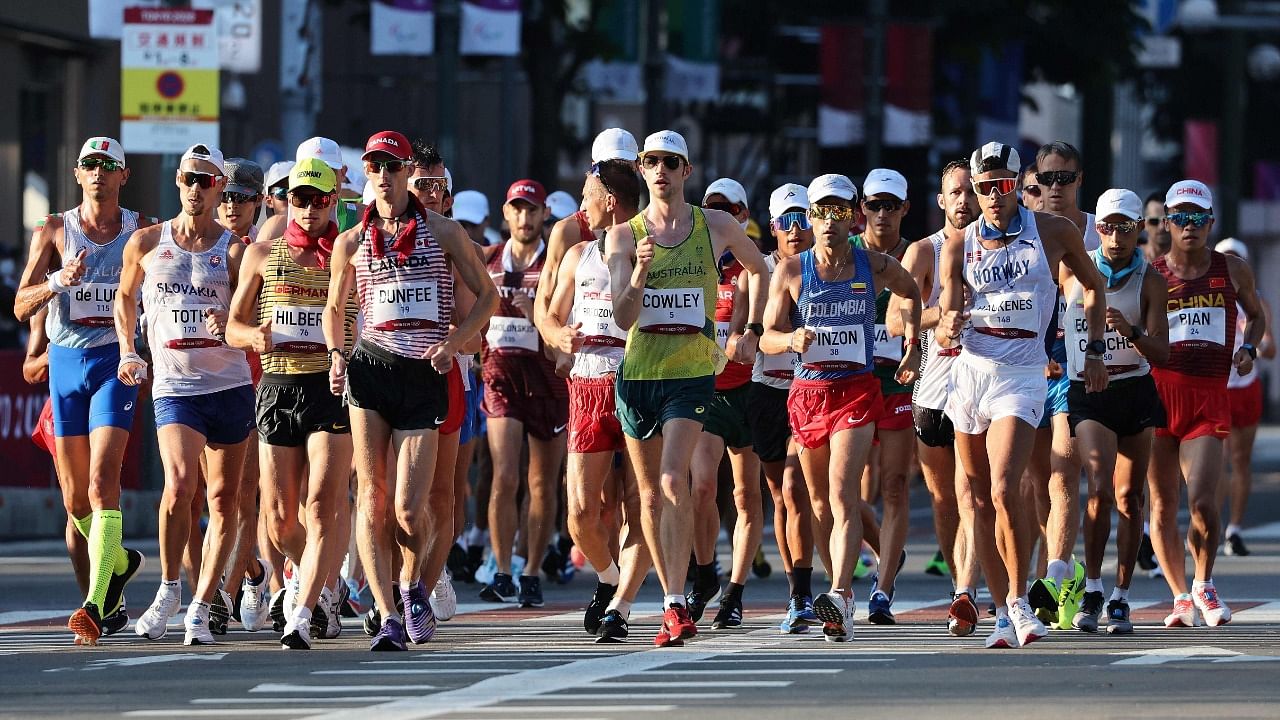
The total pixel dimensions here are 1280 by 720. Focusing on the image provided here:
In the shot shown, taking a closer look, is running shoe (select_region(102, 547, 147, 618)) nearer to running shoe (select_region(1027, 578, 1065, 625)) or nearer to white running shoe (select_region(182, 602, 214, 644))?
white running shoe (select_region(182, 602, 214, 644))

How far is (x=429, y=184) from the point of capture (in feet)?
44.8

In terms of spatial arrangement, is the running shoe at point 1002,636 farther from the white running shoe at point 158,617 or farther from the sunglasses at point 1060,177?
the white running shoe at point 158,617

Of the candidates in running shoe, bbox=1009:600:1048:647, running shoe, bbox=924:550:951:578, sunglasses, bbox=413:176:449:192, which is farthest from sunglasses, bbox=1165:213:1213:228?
running shoe, bbox=924:550:951:578

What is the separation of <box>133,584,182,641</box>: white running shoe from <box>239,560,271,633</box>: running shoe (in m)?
0.63

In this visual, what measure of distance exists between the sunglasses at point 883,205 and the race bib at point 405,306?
2701 mm

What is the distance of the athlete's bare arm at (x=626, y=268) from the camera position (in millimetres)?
11938

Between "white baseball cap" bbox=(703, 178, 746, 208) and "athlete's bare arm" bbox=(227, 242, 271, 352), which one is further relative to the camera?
"white baseball cap" bbox=(703, 178, 746, 208)

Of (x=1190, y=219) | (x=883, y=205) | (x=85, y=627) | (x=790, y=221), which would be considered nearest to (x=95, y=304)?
(x=85, y=627)

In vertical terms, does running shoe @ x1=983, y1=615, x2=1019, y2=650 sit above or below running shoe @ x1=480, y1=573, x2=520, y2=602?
above

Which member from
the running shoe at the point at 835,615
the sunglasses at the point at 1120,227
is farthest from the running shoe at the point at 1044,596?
the sunglasses at the point at 1120,227

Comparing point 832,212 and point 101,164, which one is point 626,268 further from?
point 101,164

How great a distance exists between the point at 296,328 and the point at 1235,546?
354 inches

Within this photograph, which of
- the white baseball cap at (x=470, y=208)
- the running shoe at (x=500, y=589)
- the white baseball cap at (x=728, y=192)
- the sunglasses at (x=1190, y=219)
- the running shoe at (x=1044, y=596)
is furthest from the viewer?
the white baseball cap at (x=470, y=208)

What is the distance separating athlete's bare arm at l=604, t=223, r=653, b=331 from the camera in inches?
470
